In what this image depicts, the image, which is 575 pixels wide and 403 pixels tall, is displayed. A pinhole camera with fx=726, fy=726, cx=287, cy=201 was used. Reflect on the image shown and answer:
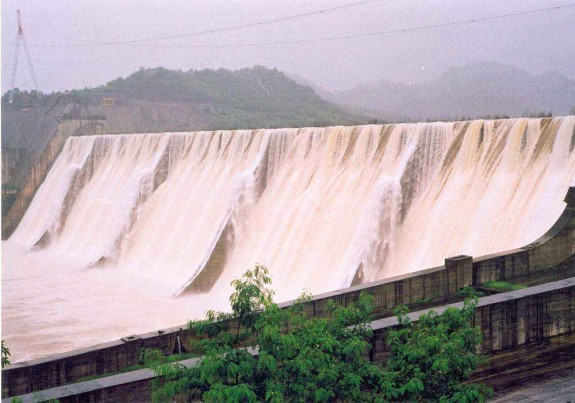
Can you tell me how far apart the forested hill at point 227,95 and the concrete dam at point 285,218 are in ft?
48.5

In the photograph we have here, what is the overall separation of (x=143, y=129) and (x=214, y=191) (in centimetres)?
1700

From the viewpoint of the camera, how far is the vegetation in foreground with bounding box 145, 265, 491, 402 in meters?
4.88

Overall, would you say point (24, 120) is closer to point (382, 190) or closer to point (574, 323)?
point (382, 190)

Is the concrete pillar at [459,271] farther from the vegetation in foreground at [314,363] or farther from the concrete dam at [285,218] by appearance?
the vegetation in foreground at [314,363]

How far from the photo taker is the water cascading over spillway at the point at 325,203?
1266cm

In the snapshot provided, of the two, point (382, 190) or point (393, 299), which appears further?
point (382, 190)

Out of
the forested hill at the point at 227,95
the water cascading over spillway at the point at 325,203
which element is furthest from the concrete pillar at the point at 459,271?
the forested hill at the point at 227,95

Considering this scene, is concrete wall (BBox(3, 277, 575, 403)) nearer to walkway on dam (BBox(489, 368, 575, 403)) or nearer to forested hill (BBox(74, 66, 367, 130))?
walkway on dam (BBox(489, 368, 575, 403))

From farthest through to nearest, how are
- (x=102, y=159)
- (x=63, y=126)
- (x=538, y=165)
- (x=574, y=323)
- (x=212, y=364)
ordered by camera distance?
1. (x=63, y=126)
2. (x=102, y=159)
3. (x=538, y=165)
4. (x=574, y=323)
5. (x=212, y=364)

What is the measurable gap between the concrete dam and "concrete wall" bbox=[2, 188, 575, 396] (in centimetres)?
112

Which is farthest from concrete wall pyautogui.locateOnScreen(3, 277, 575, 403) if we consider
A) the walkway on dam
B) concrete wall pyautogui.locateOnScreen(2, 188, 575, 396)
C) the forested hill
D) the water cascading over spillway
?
the forested hill

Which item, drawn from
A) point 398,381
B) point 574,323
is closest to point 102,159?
point 574,323

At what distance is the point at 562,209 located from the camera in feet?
37.4

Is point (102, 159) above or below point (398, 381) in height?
above
